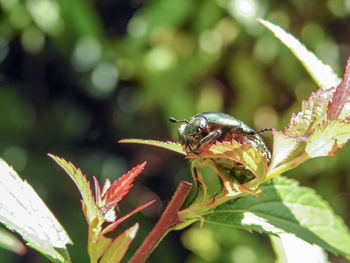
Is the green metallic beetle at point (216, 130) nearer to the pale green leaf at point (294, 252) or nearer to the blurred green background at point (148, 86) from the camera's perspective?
the pale green leaf at point (294, 252)

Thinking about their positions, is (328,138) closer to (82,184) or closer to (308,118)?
(308,118)

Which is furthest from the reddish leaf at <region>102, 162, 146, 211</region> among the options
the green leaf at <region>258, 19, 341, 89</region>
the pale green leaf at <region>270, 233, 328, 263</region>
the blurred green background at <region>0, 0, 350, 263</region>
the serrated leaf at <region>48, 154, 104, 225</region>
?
the blurred green background at <region>0, 0, 350, 263</region>

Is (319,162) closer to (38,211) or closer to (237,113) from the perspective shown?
(237,113)

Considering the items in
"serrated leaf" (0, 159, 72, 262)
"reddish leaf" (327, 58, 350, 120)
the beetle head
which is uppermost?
"reddish leaf" (327, 58, 350, 120)

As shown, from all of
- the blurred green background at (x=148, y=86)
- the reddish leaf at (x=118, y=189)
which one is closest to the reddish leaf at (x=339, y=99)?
the reddish leaf at (x=118, y=189)

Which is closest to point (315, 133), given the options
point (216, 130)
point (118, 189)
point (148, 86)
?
point (216, 130)

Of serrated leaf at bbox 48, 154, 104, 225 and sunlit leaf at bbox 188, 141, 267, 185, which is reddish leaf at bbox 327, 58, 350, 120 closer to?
sunlit leaf at bbox 188, 141, 267, 185
